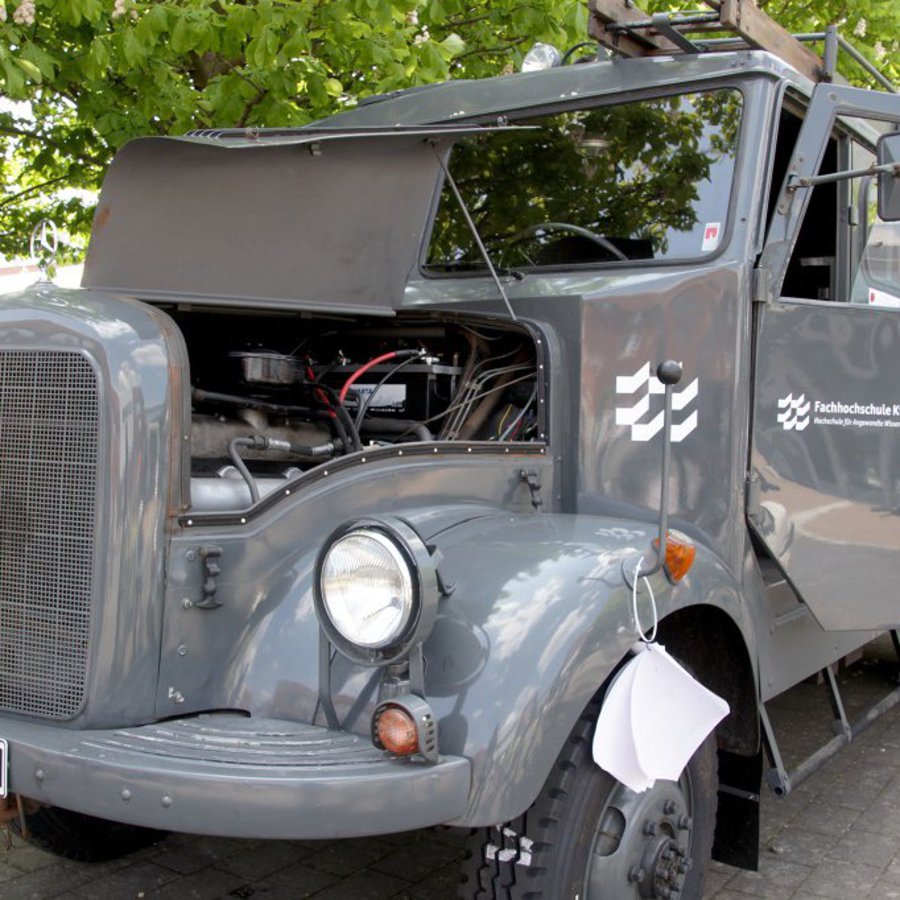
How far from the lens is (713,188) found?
365cm

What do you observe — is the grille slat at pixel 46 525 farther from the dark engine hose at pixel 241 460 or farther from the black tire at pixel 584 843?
the black tire at pixel 584 843

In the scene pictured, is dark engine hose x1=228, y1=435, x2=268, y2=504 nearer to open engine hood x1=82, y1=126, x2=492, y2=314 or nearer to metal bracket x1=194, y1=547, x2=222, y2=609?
metal bracket x1=194, y1=547, x2=222, y2=609

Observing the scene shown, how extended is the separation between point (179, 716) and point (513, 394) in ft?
4.90

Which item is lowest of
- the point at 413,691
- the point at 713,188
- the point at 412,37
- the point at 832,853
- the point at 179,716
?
the point at 832,853

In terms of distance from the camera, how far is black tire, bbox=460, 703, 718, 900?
2650 millimetres

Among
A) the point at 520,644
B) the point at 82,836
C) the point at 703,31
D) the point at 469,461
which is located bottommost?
the point at 82,836

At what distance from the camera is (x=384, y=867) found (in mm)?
3871

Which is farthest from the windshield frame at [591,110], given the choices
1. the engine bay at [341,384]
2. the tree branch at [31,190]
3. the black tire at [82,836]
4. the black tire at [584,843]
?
the tree branch at [31,190]

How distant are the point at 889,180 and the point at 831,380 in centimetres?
70

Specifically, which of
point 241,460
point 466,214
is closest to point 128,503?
point 241,460

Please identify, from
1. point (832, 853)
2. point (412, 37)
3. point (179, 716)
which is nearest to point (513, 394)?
point (179, 716)

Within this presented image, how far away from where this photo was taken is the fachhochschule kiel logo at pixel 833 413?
3.69m

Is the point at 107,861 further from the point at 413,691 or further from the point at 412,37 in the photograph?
the point at 412,37

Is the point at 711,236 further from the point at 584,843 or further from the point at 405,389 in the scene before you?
the point at 584,843
